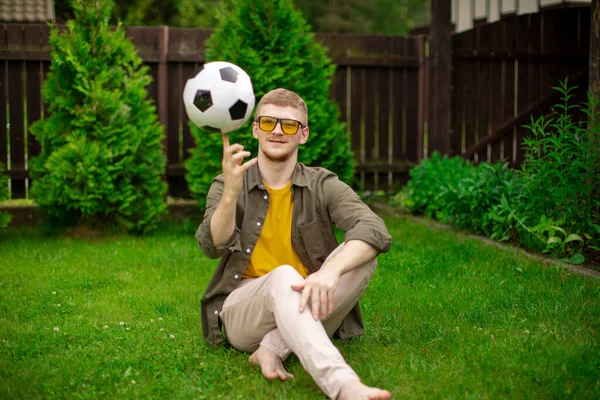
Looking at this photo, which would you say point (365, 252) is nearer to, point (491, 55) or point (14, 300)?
point (14, 300)

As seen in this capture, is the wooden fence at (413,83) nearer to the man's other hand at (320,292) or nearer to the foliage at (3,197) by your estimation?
the foliage at (3,197)

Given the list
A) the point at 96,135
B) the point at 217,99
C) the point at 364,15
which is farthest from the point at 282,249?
the point at 364,15

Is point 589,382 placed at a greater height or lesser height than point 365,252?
lesser

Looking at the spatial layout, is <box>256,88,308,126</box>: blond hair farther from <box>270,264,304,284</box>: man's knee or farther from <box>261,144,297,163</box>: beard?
<box>270,264,304,284</box>: man's knee

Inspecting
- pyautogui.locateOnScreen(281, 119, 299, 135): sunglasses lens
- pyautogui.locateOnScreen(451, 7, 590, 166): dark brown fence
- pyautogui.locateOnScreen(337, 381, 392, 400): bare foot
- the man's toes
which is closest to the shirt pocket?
pyautogui.locateOnScreen(281, 119, 299, 135): sunglasses lens

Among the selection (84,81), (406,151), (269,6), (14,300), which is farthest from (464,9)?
(14,300)

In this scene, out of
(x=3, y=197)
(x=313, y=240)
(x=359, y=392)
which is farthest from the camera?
(x=3, y=197)

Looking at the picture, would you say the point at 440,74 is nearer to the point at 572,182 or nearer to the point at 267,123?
the point at 572,182

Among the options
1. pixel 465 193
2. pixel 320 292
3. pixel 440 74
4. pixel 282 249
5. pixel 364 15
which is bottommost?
pixel 320 292

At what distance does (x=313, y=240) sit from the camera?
137 inches

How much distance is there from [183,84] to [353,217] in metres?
5.30

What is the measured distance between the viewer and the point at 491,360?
3312 millimetres

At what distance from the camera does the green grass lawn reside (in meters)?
3.09

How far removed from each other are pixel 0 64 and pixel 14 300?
13.3ft
